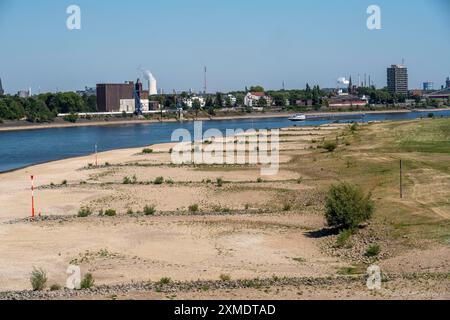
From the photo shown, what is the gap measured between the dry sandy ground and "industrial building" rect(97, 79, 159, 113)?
107 metres

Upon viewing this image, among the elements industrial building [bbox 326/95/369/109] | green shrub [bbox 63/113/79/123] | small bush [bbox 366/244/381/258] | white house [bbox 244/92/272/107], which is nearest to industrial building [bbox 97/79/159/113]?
green shrub [bbox 63/113/79/123]

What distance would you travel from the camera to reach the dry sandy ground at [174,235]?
15.0 m

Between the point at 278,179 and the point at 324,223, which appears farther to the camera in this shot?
the point at 278,179

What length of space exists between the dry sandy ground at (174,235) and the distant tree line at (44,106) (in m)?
86.0

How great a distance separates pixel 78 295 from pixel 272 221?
9.42 metres

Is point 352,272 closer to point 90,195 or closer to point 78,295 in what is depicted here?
point 78,295

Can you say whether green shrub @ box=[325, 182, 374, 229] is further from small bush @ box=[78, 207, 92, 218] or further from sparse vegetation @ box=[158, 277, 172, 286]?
small bush @ box=[78, 207, 92, 218]

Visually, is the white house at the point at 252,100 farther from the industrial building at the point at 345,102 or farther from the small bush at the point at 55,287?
the small bush at the point at 55,287

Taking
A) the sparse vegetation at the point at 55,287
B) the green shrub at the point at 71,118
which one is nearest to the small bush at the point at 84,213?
the sparse vegetation at the point at 55,287

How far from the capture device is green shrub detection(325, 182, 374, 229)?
18969mm

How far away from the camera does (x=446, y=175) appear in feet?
88.6

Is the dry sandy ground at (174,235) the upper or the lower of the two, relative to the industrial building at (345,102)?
lower
